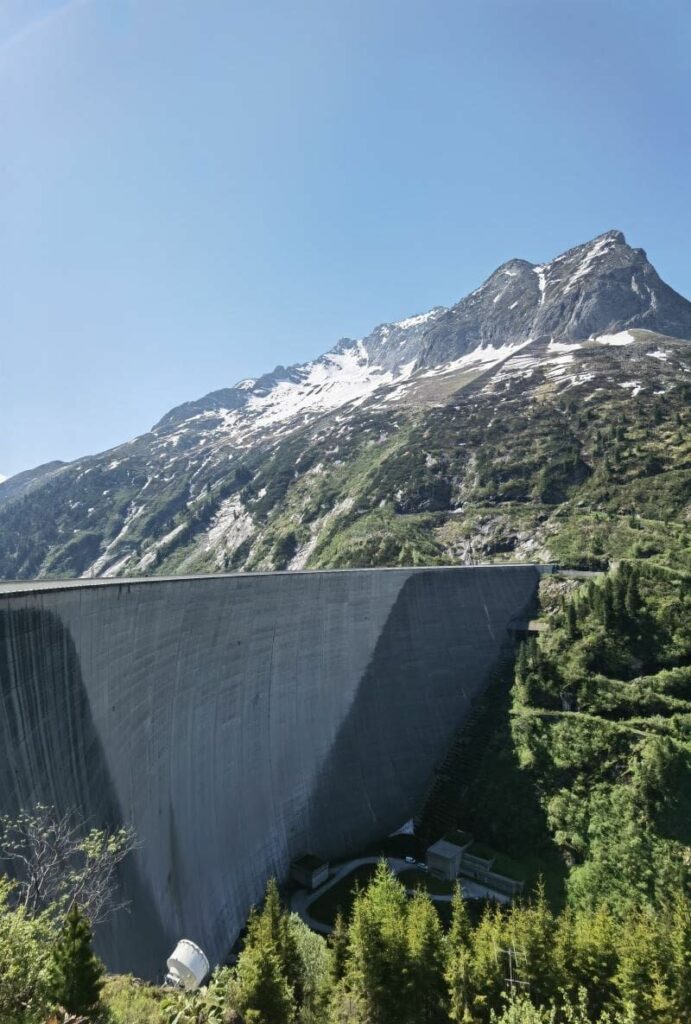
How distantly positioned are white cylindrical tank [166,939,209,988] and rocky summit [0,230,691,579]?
53635 millimetres

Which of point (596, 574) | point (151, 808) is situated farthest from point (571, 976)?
point (596, 574)

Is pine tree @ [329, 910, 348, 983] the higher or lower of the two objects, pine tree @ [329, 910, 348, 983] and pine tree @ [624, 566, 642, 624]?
the lower

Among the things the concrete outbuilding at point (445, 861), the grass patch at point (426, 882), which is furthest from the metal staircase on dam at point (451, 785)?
the grass patch at point (426, 882)

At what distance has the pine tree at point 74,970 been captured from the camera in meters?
14.0

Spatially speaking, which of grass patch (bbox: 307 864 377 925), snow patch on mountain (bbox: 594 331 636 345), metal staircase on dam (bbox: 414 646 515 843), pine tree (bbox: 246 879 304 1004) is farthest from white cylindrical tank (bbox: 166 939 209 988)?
snow patch on mountain (bbox: 594 331 636 345)

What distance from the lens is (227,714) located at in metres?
31.2

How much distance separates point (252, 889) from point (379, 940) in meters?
12.2

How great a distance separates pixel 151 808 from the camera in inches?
948

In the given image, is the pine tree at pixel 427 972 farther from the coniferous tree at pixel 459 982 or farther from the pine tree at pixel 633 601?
the pine tree at pixel 633 601

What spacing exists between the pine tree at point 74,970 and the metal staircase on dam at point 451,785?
3102 centimetres

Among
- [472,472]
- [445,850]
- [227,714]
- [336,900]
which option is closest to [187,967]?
[227,714]

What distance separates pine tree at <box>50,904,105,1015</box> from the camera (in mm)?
13961

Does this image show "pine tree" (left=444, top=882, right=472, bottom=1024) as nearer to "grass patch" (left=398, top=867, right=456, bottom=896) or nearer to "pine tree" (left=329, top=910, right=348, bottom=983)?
"pine tree" (left=329, top=910, right=348, bottom=983)

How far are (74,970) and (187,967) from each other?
725cm
